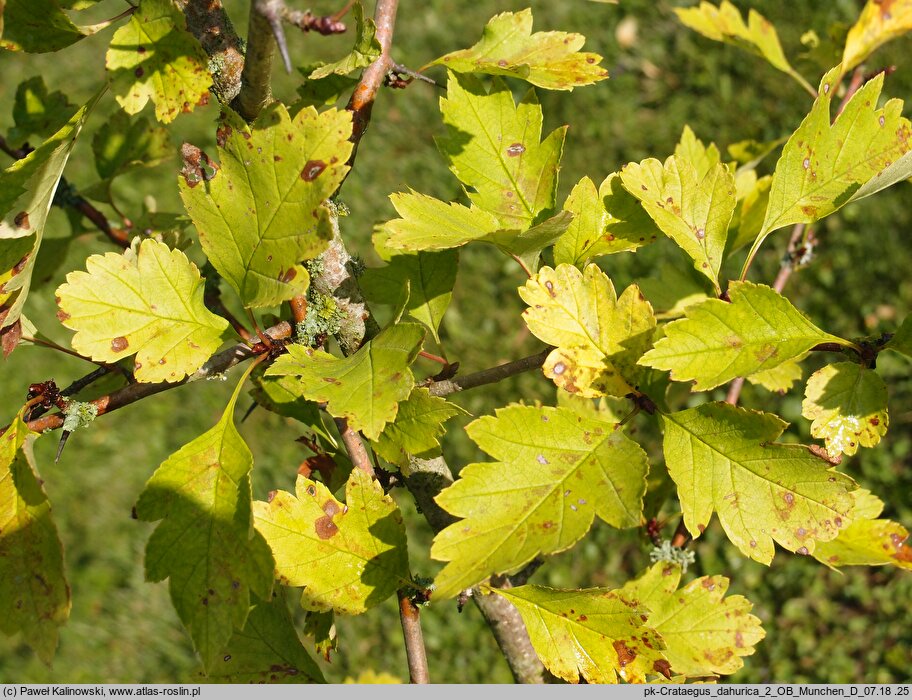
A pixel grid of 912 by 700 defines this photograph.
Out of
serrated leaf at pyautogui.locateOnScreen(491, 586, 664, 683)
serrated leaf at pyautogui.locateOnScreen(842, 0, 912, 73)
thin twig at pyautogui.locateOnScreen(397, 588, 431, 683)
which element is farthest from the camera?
serrated leaf at pyautogui.locateOnScreen(842, 0, 912, 73)

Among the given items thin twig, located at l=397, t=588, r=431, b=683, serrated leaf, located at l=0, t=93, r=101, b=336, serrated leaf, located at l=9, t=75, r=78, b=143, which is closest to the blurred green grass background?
serrated leaf, located at l=9, t=75, r=78, b=143

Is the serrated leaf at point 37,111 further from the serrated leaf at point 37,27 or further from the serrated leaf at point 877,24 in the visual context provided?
the serrated leaf at point 877,24

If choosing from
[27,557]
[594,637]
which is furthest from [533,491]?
[27,557]

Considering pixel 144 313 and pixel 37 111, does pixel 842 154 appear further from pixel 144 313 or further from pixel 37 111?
pixel 37 111

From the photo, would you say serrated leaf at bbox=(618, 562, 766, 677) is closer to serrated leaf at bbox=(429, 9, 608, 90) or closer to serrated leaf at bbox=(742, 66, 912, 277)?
serrated leaf at bbox=(742, 66, 912, 277)

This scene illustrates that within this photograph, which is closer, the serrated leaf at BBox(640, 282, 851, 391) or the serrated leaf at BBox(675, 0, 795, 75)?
the serrated leaf at BBox(640, 282, 851, 391)
